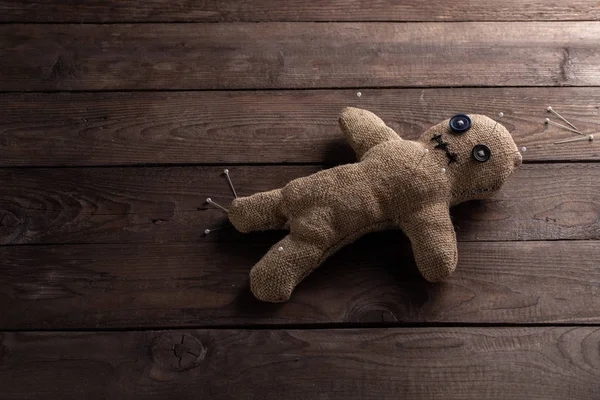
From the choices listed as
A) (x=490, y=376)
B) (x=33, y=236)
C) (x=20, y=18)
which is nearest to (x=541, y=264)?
(x=490, y=376)

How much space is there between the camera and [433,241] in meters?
0.89

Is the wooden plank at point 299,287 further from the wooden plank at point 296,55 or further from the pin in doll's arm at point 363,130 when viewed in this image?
the wooden plank at point 296,55

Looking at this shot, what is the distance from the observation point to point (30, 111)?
1.11 metres

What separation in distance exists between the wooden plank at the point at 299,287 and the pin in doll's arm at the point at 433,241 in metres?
0.06

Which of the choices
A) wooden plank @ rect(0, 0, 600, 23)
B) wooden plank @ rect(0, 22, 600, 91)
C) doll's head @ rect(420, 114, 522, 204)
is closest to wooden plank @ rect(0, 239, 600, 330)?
doll's head @ rect(420, 114, 522, 204)

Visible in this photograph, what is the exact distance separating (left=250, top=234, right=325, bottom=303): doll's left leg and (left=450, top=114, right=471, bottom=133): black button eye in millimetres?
284

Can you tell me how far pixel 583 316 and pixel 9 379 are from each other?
897 mm

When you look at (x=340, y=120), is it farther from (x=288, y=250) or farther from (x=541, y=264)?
(x=541, y=264)

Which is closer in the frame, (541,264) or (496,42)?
(541,264)

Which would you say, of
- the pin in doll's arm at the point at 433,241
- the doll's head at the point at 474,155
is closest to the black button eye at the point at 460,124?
the doll's head at the point at 474,155

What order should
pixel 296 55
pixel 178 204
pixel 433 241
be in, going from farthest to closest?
pixel 296 55
pixel 178 204
pixel 433 241

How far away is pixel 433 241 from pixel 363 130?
224 mm

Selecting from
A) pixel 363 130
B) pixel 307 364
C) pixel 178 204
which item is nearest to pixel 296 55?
pixel 363 130

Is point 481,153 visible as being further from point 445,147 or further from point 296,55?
point 296,55
